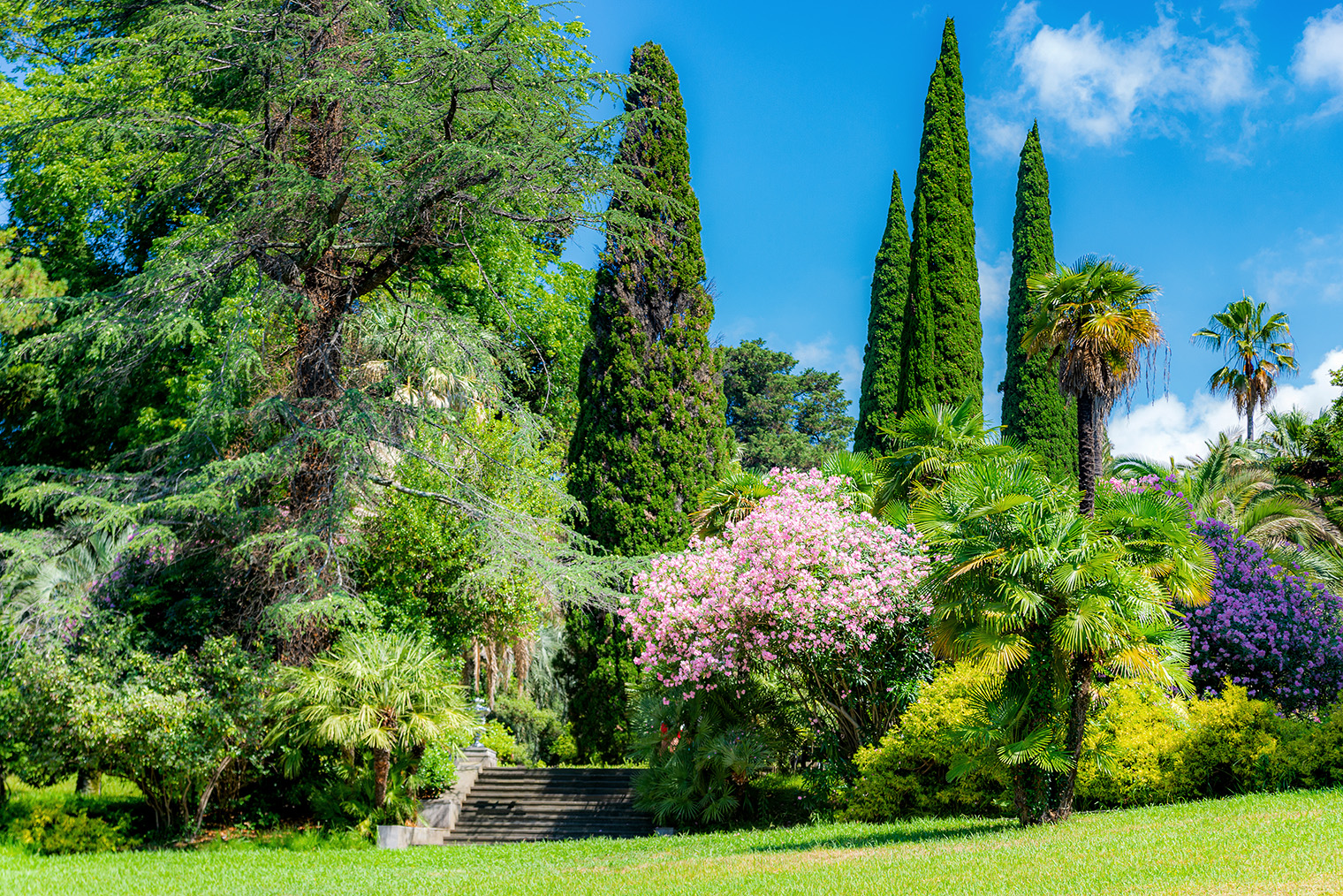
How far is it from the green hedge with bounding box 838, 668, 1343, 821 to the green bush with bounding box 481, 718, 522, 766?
26.5ft

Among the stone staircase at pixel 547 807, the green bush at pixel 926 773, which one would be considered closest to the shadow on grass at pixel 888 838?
the green bush at pixel 926 773

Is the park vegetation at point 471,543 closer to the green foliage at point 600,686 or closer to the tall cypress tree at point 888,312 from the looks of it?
the green foliage at point 600,686

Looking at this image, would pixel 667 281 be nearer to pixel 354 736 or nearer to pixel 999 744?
pixel 354 736

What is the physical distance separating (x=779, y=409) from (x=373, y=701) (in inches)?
1309

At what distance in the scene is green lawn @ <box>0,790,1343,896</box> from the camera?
21.9 ft

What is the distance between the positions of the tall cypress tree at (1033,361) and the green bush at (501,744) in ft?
51.6

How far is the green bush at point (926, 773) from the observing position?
11.5m

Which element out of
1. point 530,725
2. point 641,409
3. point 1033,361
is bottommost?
point 530,725

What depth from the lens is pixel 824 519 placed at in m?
12.4

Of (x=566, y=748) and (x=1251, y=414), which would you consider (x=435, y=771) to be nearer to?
(x=566, y=748)

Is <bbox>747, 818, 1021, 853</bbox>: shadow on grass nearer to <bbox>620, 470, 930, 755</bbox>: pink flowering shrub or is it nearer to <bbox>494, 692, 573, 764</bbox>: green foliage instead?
<bbox>620, 470, 930, 755</bbox>: pink flowering shrub

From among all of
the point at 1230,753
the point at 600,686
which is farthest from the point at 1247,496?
the point at 600,686

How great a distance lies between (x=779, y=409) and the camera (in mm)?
44156

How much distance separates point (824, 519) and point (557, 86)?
7.13 meters
